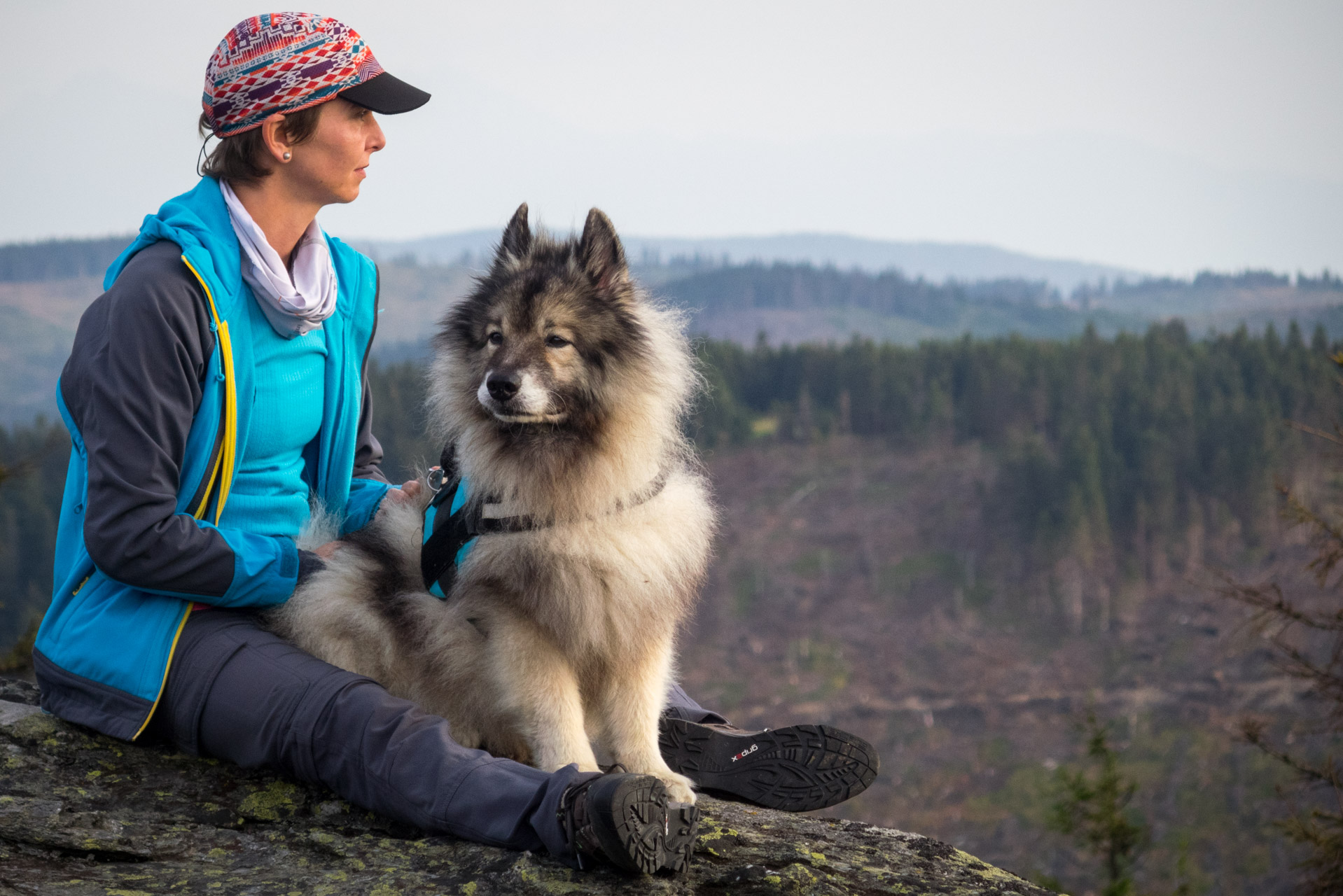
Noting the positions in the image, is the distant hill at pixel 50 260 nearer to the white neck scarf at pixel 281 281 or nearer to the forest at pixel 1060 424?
the forest at pixel 1060 424

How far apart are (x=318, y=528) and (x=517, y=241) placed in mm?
1303

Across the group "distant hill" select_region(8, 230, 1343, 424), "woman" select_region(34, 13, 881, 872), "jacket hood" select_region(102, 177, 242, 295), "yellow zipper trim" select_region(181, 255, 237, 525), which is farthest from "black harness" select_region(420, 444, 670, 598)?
"distant hill" select_region(8, 230, 1343, 424)

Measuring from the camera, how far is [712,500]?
417cm

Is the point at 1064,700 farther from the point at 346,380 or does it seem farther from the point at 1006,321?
the point at 1006,321

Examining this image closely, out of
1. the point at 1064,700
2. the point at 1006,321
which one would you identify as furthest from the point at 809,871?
the point at 1006,321

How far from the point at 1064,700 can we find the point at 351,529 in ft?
255

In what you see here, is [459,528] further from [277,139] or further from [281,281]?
[277,139]

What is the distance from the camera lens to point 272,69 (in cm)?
323

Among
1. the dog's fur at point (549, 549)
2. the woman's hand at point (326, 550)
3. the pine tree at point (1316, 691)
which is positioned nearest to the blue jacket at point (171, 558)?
the woman's hand at point (326, 550)

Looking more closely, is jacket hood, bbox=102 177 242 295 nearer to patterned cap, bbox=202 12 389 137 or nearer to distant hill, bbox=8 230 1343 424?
patterned cap, bbox=202 12 389 137

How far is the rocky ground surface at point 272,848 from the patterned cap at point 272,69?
6.76 feet

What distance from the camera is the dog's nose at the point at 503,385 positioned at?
3.51 metres

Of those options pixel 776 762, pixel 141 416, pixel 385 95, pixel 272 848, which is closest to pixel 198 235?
pixel 141 416

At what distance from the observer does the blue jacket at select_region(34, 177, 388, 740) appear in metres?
3.14
